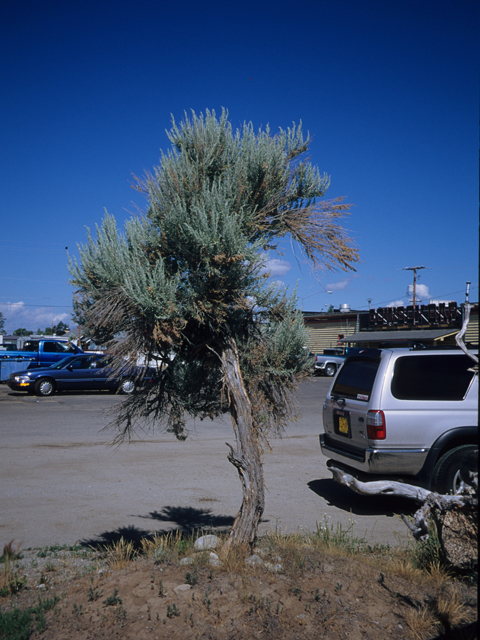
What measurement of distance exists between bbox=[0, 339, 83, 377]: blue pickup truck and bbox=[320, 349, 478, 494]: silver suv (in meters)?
19.1

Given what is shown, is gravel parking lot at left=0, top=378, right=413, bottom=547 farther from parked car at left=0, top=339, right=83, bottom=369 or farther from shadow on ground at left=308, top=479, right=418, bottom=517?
parked car at left=0, top=339, right=83, bottom=369

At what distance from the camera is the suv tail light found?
6035 mm

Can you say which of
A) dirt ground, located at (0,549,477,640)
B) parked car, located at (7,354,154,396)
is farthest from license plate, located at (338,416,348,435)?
parked car, located at (7,354,154,396)

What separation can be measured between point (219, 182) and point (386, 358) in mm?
3632

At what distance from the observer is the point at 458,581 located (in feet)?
12.5

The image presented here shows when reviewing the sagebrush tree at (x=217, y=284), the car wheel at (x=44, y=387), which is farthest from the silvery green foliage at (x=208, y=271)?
the car wheel at (x=44, y=387)

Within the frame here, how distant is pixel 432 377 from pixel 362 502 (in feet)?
A: 6.54

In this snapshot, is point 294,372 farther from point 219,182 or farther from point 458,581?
point 458,581

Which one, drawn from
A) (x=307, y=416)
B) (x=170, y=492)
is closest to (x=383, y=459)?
(x=170, y=492)

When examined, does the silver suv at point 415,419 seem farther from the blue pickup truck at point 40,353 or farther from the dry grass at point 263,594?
the blue pickup truck at point 40,353

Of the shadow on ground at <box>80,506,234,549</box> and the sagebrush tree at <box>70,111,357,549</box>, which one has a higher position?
the sagebrush tree at <box>70,111,357,549</box>

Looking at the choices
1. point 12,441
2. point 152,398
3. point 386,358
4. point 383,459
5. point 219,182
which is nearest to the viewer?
point 219,182

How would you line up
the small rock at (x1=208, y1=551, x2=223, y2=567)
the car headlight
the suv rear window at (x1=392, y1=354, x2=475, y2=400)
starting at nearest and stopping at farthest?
1. the small rock at (x1=208, y1=551, x2=223, y2=567)
2. the suv rear window at (x1=392, y1=354, x2=475, y2=400)
3. the car headlight

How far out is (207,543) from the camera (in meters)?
4.15
